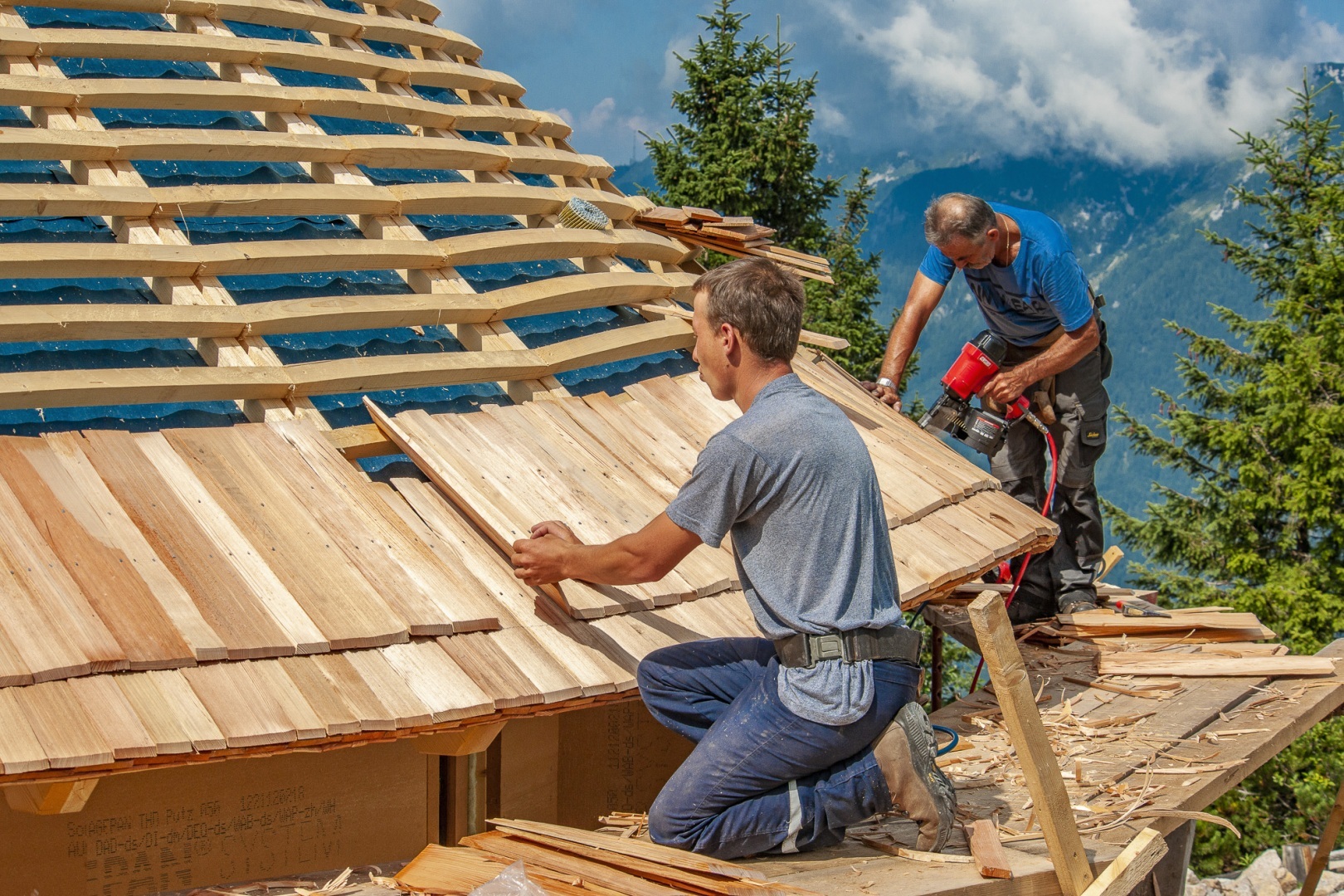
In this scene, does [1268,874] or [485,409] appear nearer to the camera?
[485,409]

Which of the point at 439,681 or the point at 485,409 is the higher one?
the point at 485,409

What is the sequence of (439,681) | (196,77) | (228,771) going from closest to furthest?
(439,681) → (228,771) → (196,77)

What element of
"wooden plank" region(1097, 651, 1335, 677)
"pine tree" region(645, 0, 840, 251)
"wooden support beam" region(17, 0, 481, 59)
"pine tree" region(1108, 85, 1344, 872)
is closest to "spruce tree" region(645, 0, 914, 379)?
"pine tree" region(645, 0, 840, 251)

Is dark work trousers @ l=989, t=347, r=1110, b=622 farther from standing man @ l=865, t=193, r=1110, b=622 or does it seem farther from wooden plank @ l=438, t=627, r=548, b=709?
wooden plank @ l=438, t=627, r=548, b=709

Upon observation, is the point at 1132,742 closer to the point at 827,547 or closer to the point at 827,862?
the point at 827,862

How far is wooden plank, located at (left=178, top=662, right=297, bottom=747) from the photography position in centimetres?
316

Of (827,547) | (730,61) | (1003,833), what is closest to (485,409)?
(827,547)

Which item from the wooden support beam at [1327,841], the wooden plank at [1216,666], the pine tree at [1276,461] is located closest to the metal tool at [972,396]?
the wooden plank at [1216,666]

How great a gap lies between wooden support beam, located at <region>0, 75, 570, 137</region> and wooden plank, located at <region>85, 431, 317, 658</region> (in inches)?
75.9

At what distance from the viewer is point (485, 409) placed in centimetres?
488

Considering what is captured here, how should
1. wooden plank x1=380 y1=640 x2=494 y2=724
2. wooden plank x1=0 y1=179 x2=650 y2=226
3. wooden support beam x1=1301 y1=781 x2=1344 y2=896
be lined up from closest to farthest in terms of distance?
wooden plank x1=380 y1=640 x2=494 y2=724 < wooden plank x1=0 y1=179 x2=650 y2=226 < wooden support beam x1=1301 y1=781 x2=1344 y2=896

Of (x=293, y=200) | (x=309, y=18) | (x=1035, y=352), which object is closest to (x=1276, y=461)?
(x=1035, y=352)

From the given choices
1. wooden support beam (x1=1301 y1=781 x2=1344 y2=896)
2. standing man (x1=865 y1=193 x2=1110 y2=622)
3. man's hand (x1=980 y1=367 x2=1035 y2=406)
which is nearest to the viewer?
standing man (x1=865 y1=193 x2=1110 y2=622)

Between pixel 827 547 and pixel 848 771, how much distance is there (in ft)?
1.96
